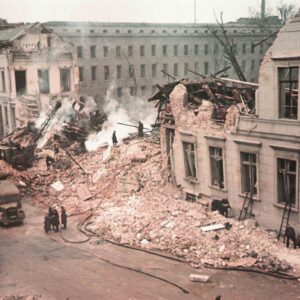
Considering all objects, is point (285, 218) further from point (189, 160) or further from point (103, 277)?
point (103, 277)

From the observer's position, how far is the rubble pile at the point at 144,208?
2042 centimetres

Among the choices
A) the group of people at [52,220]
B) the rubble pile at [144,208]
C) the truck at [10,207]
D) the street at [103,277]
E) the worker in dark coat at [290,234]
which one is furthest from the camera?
the truck at [10,207]

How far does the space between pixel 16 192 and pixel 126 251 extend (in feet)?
25.8

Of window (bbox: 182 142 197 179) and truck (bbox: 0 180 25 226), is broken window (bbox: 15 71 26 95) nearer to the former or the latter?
truck (bbox: 0 180 25 226)

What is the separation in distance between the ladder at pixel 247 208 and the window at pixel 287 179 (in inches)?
66.6

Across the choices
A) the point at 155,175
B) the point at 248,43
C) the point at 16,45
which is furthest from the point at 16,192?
the point at 248,43

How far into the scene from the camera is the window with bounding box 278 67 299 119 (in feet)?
67.1

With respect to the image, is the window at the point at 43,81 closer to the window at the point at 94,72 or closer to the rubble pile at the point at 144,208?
the rubble pile at the point at 144,208

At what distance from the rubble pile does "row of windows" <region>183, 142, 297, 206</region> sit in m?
1.56

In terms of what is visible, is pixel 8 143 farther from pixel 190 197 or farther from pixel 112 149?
pixel 190 197

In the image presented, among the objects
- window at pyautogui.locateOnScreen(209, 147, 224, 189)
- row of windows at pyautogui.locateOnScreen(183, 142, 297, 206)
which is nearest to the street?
row of windows at pyautogui.locateOnScreen(183, 142, 297, 206)

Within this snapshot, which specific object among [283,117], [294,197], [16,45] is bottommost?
[294,197]

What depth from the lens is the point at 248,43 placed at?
254 feet

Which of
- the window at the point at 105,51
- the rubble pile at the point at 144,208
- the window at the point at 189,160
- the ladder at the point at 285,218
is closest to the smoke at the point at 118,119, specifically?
the rubble pile at the point at 144,208
